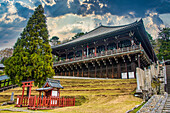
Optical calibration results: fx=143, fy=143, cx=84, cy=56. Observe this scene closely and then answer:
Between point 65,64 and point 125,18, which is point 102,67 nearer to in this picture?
point 65,64

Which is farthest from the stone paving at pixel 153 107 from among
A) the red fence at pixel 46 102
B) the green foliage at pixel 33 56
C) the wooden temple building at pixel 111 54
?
the wooden temple building at pixel 111 54

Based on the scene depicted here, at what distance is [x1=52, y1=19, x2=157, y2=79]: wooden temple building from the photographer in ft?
75.4

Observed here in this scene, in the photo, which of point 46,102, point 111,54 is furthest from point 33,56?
point 111,54

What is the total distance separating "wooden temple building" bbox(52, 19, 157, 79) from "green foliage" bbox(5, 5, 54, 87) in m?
→ 11.1

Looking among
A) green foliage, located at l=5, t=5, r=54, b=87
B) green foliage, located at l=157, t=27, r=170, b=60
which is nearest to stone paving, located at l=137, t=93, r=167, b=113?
green foliage, located at l=5, t=5, r=54, b=87

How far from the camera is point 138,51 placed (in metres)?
21.8

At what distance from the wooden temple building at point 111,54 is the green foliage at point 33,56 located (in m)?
11.1

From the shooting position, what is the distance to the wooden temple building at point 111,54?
2300 centimetres

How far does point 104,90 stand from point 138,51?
10.1 m

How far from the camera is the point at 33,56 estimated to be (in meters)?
15.8

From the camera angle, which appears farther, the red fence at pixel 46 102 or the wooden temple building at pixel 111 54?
the wooden temple building at pixel 111 54

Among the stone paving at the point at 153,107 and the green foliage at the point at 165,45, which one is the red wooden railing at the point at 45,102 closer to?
the stone paving at the point at 153,107

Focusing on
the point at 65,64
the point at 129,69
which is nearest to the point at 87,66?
the point at 65,64

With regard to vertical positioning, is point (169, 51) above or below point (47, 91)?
above
